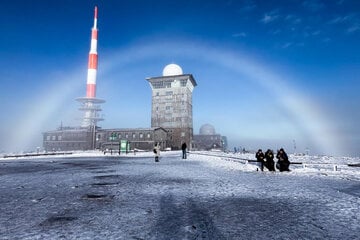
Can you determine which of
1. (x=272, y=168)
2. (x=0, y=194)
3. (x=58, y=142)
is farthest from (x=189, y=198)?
(x=58, y=142)

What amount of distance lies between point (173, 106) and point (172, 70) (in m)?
14.2

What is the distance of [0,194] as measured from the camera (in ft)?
21.8

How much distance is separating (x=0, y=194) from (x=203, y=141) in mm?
95642

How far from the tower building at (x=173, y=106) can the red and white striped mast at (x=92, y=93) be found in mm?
19477

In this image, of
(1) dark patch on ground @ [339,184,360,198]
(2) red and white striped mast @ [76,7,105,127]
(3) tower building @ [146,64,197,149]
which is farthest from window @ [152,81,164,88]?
(1) dark patch on ground @ [339,184,360,198]

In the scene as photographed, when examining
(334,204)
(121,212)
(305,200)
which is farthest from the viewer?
(305,200)

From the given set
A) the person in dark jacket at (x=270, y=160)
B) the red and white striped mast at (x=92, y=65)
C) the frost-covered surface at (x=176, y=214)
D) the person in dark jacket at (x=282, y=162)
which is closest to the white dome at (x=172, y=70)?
the red and white striped mast at (x=92, y=65)

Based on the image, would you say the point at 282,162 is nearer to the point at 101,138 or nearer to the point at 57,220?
the point at 57,220

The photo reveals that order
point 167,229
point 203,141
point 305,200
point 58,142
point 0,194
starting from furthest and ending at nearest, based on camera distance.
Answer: point 203,141 → point 58,142 → point 0,194 → point 305,200 → point 167,229

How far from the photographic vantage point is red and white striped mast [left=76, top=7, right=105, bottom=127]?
7962cm

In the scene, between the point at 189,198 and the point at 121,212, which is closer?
the point at 121,212

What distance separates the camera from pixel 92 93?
8394 cm

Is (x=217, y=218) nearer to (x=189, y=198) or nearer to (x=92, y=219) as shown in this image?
(x=189, y=198)

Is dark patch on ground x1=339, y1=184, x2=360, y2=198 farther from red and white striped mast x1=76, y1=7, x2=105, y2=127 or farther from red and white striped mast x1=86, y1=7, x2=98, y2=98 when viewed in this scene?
red and white striped mast x1=86, y1=7, x2=98, y2=98
